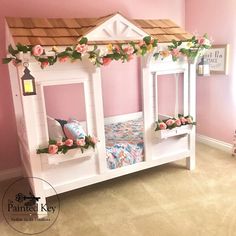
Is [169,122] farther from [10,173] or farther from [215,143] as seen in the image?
[10,173]

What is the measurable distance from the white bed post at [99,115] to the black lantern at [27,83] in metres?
0.56

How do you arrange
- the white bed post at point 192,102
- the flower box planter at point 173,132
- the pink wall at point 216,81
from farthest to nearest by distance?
1. the pink wall at point 216,81
2. the white bed post at point 192,102
3. the flower box planter at point 173,132

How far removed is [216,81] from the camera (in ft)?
11.6

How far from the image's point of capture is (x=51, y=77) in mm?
2170

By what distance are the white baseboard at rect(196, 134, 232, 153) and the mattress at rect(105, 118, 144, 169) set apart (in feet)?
3.80

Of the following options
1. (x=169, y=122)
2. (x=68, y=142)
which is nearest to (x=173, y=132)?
(x=169, y=122)

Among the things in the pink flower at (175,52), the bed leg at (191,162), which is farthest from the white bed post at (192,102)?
the pink flower at (175,52)

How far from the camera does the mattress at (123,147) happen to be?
260 cm

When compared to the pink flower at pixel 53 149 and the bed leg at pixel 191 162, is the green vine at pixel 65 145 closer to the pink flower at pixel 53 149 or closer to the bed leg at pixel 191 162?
the pink flower at pixel 53 149

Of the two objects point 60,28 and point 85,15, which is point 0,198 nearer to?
point 60,28

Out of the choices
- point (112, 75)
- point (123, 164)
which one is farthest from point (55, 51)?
point (112, 75)

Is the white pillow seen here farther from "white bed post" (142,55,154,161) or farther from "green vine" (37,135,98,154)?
"white bed post" (142,55,154,161)

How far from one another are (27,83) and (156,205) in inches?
58.1
